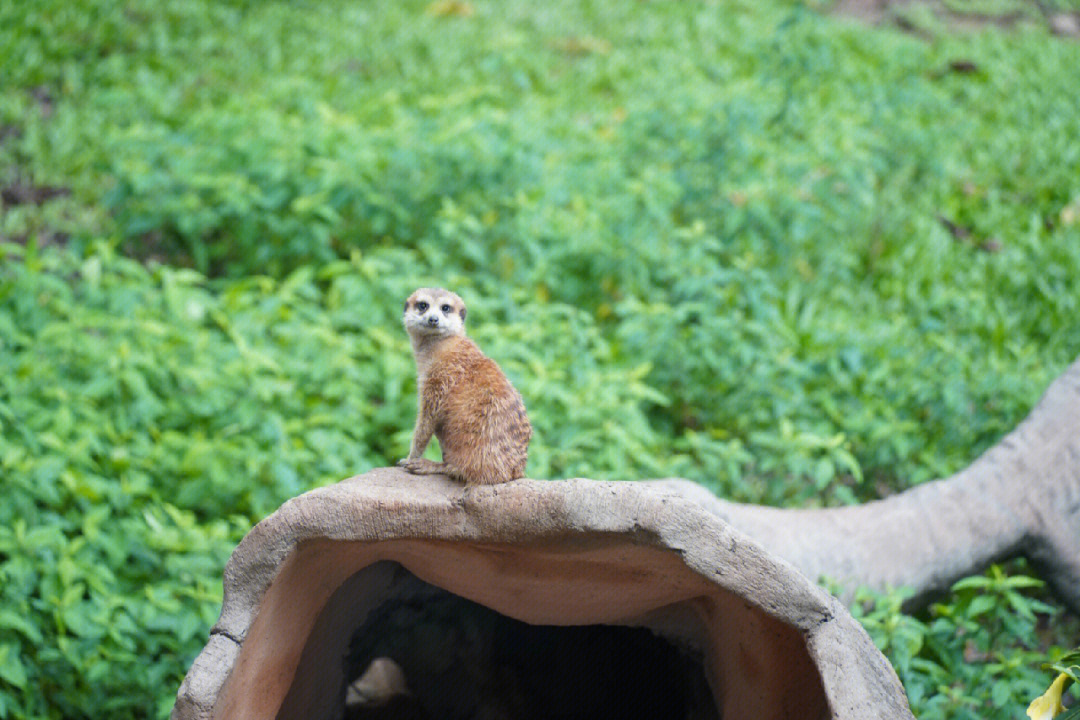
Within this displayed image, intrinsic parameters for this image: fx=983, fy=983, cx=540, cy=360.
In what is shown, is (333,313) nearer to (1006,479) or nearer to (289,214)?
(289,214)

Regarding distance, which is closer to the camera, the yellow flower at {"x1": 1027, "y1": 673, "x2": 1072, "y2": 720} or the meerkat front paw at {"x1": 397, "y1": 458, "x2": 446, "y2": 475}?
the yellow flower at {"x1": 1027, "y1": 673, "x2": 1072, "y2": 720}

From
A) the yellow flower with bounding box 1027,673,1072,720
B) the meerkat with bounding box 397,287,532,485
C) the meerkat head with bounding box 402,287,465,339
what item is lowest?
the yellow flower with bounding box 1027,673,1072,720

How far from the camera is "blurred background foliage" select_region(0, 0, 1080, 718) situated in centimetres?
348

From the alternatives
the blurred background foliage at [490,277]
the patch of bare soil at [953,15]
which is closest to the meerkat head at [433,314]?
the blurred background foliage at [490,277]

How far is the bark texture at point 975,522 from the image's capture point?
11.8 ft

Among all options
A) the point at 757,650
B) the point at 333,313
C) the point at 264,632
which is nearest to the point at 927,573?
the point at 757,650

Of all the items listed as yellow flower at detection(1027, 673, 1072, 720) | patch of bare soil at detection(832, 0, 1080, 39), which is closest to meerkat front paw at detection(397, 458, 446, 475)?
yellow flower at detection(1027, 673, 1072, 720)

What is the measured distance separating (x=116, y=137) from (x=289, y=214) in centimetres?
112

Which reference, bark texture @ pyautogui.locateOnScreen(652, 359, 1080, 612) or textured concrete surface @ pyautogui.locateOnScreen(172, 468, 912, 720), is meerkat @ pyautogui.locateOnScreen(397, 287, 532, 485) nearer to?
textured concrete surface @ pyautogui.locateOnScreen(172, 468, 912, 720)

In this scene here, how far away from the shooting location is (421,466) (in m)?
2.76

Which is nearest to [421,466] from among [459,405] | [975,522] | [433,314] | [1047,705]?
[459,405]

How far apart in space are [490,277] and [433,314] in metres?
2.31

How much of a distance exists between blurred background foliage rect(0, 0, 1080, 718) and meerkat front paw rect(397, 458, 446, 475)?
0.99m

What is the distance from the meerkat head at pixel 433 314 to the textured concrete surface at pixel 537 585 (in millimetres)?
441
